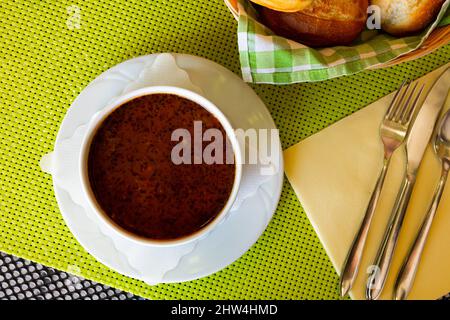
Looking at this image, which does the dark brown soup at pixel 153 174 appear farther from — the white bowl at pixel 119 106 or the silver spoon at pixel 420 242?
the silver spoon at pixel 420 242

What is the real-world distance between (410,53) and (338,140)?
0.18m

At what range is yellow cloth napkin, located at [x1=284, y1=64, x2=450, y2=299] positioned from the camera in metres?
0.84

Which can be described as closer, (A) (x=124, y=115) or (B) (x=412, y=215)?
(A) (x=124, y=115)

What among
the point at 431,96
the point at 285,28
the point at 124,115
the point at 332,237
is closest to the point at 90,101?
the point at 124,115

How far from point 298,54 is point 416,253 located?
1.27ft

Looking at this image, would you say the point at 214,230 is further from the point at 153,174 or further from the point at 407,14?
the point at 407,14

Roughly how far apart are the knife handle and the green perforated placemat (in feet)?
0.23

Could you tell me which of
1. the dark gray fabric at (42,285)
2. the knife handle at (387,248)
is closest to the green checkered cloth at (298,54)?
the knife handle at (387,248)

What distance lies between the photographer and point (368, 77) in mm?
854

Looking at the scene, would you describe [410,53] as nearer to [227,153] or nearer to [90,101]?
[227,153]

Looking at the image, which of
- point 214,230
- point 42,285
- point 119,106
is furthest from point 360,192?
point 42,285

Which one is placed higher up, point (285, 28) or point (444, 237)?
point (285, 28)
